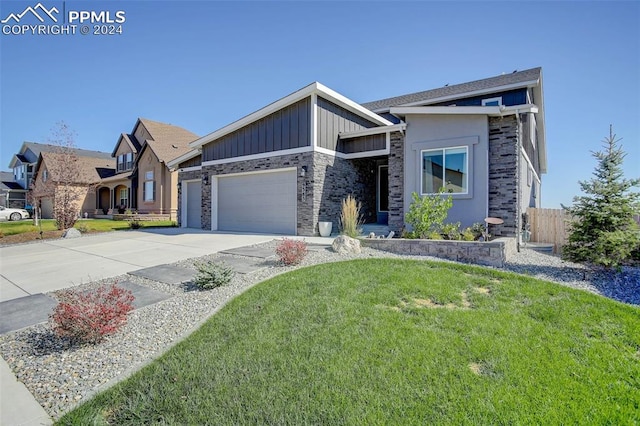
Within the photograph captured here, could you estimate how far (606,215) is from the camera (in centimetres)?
596

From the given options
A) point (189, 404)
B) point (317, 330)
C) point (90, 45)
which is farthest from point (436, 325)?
point (90, 45)

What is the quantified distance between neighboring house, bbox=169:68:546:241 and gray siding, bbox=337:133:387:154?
0.04 m

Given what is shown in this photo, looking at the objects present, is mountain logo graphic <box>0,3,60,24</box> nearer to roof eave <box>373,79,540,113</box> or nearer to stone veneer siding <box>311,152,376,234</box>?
stone veneer siding <box>311,152,376,234</box>

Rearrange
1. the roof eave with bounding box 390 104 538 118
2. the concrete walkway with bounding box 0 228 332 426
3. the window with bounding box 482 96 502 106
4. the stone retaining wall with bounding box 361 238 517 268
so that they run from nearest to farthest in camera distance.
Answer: the concrete walkway with bounding box 0 228 332 426 < the stone retaining wall with bounding box 361 238 517 268 < the roof eave with bounding box 390 104 538 118 < the window with bounding box 482 96 502 106

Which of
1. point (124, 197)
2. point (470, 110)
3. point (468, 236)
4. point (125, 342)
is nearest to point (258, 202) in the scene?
point (468, 236)

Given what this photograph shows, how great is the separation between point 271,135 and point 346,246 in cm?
705

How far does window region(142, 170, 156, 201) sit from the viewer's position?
2311 cm

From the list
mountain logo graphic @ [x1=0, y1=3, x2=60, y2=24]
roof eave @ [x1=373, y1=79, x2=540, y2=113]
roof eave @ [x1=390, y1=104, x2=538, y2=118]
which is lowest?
roof eave @ [x1=390, y1=104, x2=538, y2=118]

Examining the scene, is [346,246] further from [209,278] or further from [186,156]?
[186,156]

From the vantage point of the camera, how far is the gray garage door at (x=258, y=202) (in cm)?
1200

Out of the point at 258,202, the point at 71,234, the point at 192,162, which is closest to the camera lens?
the point at 71,234

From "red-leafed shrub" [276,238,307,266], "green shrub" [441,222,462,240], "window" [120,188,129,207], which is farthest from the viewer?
"window" [120,188,129,207]

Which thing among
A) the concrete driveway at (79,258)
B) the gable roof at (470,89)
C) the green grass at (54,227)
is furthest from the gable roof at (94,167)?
the gable roof at (470,89)

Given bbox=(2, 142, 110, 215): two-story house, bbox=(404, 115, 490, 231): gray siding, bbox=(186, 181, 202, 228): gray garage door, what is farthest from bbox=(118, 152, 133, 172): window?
bbox=(404, 115, 490, 231): gray siding
